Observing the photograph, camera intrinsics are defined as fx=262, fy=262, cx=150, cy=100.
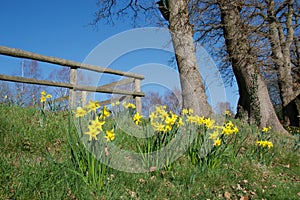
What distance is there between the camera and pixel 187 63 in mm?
7320

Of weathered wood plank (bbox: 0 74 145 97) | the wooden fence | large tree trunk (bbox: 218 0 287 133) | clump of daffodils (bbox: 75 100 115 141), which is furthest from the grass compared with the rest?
large tree trunk (bbox: 218 0 287 133)

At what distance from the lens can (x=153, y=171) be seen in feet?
9.75

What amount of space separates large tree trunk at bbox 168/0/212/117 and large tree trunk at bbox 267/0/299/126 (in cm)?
348

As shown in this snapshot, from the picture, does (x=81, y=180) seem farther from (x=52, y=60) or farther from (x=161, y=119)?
(x=52, y=60)

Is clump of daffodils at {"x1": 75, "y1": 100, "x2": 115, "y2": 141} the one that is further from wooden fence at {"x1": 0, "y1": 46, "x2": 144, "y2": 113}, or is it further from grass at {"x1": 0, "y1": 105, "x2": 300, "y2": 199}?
wooden fence at {"x1": 0, "y1": 46, "x2": 144, "y2": 113}

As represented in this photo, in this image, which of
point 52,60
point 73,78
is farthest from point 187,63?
point 52,60

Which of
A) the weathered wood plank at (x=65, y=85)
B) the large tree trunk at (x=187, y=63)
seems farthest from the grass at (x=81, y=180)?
the large tree trunk at (x=187, y=63)

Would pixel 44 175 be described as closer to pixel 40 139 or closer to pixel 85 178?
pixel 85 178

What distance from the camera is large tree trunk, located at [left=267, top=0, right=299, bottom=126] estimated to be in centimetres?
989

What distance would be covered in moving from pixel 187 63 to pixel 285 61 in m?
6.00

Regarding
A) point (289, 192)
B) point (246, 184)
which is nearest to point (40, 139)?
point (246, 184)

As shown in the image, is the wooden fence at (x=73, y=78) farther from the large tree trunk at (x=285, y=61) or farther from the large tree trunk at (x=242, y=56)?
the large tree trunk at (x=285, y=61)

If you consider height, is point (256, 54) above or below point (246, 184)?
above

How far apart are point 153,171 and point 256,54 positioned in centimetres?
701
